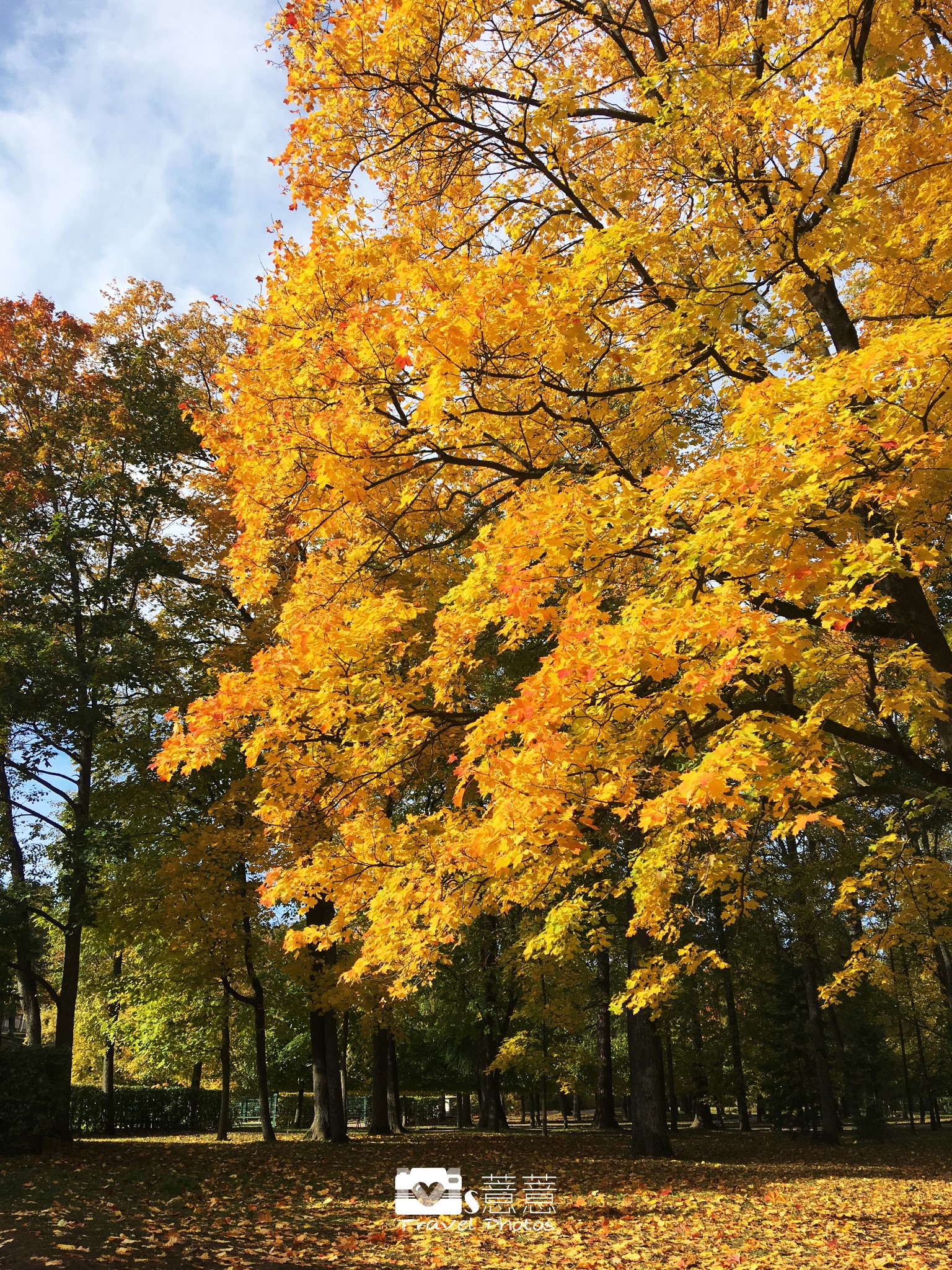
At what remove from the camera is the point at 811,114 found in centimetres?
563

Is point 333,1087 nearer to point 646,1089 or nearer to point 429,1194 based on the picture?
point 646,1089

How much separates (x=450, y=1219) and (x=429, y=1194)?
1.02 m

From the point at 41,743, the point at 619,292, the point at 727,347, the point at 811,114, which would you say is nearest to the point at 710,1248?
the point at 727,347

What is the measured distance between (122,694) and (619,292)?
39.5ft

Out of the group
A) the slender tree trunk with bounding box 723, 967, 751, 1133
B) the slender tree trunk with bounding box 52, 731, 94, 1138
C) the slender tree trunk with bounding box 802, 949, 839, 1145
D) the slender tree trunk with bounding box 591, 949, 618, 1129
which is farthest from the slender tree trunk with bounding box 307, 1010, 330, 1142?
the slender tree trunk with bounding box 723, 967, 751, 1133

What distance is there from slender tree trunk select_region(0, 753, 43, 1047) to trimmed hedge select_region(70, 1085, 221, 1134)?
929 centimetres

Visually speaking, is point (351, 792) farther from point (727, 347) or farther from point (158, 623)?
point (158, 623)

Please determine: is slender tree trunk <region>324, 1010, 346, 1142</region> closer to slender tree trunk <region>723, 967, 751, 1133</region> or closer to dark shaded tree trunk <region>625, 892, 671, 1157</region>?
dark shaded tree trunk <region>625, 892, 671, 1157</region>

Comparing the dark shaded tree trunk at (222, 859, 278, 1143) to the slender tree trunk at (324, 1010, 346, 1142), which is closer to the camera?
the dark shaded tree trunk at (222, 859, 278, 1143)

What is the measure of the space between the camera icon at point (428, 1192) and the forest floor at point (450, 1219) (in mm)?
191

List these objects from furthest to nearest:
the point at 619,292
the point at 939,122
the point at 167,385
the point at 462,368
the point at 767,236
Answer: the point at 167,385, the point at 619,292, the point at 939,122, the point at 767,236, the point at 462,368

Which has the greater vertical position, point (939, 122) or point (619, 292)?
point (939, 122)

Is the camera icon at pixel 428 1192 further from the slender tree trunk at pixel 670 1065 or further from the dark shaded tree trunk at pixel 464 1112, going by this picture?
the dark shaded tree trunk at pixel 464 1112

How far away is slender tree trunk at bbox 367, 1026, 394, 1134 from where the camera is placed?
65.8 feet
